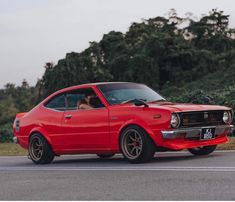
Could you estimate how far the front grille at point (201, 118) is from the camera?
437 inches

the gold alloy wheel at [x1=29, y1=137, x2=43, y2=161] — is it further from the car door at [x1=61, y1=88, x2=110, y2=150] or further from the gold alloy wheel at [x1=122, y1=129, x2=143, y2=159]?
the gold alloy wheel at [x1=122, y1=129, x2=143, y2=159]

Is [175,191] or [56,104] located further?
[56,104]

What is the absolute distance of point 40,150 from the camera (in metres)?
13.2

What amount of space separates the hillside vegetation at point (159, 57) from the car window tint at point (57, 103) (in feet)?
86.3

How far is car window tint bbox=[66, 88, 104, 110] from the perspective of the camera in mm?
12234

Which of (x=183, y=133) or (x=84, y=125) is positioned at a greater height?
(x=84, y=125)

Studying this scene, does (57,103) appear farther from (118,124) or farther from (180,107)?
(180,107)

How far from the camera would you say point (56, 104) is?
43.0 feet

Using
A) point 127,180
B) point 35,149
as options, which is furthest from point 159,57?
point 127,180

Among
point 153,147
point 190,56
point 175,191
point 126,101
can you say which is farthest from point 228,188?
point 190,56

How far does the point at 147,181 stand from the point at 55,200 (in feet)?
5.41

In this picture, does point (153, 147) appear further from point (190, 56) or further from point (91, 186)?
point (190, 56)

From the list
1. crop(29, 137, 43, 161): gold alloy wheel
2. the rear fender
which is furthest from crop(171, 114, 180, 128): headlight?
crop(29, 137, 43, 161): gold alloy wheel

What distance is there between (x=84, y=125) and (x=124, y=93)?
948mm
